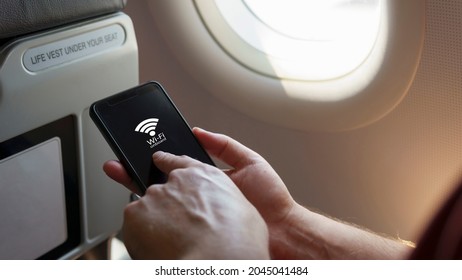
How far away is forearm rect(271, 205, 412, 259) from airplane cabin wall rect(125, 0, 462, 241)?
90 mm

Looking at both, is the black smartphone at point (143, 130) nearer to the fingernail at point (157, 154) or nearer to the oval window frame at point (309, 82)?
the fingernail at point (157, 154)

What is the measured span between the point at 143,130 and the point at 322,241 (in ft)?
1.09

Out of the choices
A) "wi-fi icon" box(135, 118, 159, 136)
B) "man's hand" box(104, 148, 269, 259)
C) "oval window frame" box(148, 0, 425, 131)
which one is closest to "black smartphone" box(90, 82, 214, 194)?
"wi-fi icon" box(135, 118, 159, 136)

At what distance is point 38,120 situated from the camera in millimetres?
947

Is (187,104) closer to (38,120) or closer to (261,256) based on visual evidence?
(38,120)

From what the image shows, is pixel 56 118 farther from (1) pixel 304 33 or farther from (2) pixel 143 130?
(1) pixel 304 33

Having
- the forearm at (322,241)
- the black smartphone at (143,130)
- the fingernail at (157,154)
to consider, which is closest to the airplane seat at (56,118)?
the black smartphone at (143,130)

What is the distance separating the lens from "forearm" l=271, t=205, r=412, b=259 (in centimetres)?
85

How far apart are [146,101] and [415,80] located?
1.64 feet

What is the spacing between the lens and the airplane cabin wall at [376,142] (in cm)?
99

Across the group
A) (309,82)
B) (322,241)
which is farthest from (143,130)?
(309,82)

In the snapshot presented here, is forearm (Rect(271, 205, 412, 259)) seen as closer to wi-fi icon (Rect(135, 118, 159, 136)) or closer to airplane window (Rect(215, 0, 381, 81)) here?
wi-fi icon (Rect(135, 118, 159, 136))

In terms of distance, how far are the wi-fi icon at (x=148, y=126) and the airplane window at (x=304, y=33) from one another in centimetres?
45
